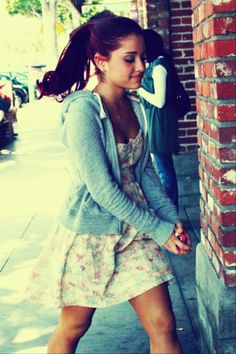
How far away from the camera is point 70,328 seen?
2.83 metres

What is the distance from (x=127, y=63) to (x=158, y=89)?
335 centimetres

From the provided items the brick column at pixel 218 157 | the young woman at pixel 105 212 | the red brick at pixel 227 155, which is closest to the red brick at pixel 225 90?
the brick column at pixel 218 157

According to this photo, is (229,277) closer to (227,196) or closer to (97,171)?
(227,196)

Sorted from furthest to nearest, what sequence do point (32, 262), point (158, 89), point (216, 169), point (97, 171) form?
point (158, 89), point (32, 262), point (216, 169), point (97, 171)

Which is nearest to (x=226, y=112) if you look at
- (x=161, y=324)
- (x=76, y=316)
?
(x=161, y=324)

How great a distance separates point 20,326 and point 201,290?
150cm

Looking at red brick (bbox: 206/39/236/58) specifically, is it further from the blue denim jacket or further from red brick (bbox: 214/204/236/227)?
red brick (bbox: 214/204/236/227)

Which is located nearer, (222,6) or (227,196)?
(222,6)

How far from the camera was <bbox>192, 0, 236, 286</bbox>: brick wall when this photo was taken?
2672 millimetres

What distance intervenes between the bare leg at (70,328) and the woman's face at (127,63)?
0.97 m

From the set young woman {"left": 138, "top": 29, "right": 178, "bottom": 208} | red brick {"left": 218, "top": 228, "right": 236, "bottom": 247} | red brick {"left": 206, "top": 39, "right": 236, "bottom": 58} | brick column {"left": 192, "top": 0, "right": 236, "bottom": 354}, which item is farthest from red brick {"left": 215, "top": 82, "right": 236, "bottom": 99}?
young woman {"left": 138, "top": 29, "right": 178, "bottom": 208}

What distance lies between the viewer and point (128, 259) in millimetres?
2709

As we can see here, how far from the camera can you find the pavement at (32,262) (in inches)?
158

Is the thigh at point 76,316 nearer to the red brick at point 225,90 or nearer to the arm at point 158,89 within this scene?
the red brick at point 225,90
